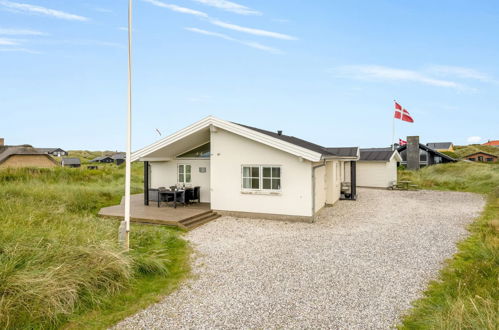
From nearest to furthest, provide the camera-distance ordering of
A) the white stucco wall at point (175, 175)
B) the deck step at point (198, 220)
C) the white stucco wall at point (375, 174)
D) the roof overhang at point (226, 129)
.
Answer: the deck step at point (198, 220), the roof overhang at point (226, 129), the white stucco wall at point (175, 175), the white stucco wall at point (375, 174)

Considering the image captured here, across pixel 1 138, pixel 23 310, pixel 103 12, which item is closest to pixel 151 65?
pixel 103 12

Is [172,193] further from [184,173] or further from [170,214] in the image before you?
[184,173]

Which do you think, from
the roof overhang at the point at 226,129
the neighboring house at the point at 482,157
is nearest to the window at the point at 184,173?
the roof overhang at the point at 226,129

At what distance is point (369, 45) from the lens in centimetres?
1401

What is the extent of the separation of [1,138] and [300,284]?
4819cm

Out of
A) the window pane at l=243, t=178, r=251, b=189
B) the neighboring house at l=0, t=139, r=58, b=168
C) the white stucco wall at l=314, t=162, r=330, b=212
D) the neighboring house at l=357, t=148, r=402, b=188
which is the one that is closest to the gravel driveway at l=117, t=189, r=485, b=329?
the white stucco wall at l=314, t=162, r=330, b=212

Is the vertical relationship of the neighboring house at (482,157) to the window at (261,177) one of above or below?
above

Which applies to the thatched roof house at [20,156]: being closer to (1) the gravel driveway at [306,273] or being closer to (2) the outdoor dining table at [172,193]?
(2) the outdoor dining table at [172,193]

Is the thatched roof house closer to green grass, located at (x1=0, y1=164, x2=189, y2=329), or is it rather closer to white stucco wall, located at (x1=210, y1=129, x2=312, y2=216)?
white stucco wall, located at (x1=210, y1=129, x2=312, y2=216)

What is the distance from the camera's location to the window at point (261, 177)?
10.3 meters

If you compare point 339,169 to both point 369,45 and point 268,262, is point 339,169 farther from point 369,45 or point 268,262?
point 268,262

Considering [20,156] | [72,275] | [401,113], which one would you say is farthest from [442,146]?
[20,156]

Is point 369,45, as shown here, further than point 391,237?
Yes

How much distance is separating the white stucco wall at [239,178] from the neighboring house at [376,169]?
44.8ft
